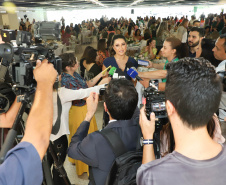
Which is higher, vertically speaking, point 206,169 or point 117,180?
point 206,169

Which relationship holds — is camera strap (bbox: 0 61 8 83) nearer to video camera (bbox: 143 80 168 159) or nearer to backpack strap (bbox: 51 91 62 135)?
backpack strap (bbox: 51 91 62 135)

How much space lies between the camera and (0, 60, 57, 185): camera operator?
62 centimetres

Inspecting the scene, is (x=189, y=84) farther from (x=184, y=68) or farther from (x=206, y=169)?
Answer: (x=206, y=169)

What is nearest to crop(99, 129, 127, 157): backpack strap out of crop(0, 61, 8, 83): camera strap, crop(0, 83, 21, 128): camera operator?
crop(0, 83, 21, 128): camera operator

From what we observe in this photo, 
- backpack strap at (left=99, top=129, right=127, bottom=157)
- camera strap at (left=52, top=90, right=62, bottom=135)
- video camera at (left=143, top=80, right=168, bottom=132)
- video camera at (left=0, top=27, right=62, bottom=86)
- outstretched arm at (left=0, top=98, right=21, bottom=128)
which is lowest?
camera strap at (left=52, top=90, right=62, bottom=135)

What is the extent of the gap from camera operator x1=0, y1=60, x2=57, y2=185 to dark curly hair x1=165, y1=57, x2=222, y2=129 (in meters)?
0.45

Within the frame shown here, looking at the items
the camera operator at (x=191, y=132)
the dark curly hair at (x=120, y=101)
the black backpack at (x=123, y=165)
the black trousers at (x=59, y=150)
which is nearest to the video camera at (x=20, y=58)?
the dark curly hair at (x=120, y=101)

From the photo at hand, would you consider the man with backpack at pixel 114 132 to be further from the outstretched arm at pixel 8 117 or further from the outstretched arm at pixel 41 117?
the outstretched arm at pixel 41 117

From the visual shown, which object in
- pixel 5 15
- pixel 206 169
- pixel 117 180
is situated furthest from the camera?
pixel 5 15

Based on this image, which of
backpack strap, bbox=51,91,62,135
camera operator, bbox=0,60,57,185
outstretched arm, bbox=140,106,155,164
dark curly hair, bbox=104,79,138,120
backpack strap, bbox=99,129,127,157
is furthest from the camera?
backpack strap, bbox=51,91,62,135

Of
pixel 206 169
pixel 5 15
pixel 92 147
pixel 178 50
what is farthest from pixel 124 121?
pixel 5 15

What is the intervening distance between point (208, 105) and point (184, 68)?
0.15 m

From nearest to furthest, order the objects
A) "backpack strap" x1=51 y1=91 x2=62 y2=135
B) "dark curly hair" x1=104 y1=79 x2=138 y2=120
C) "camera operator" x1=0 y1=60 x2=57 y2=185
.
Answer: "camera operator" x1=0 y1=60 x2=57 y2=185, "dark curly hair" x1=104 y1=79 x2=138 y2=120, "backpack strap" x1=51 y1=91 x2=62 y2=135

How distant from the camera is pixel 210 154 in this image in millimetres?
741
